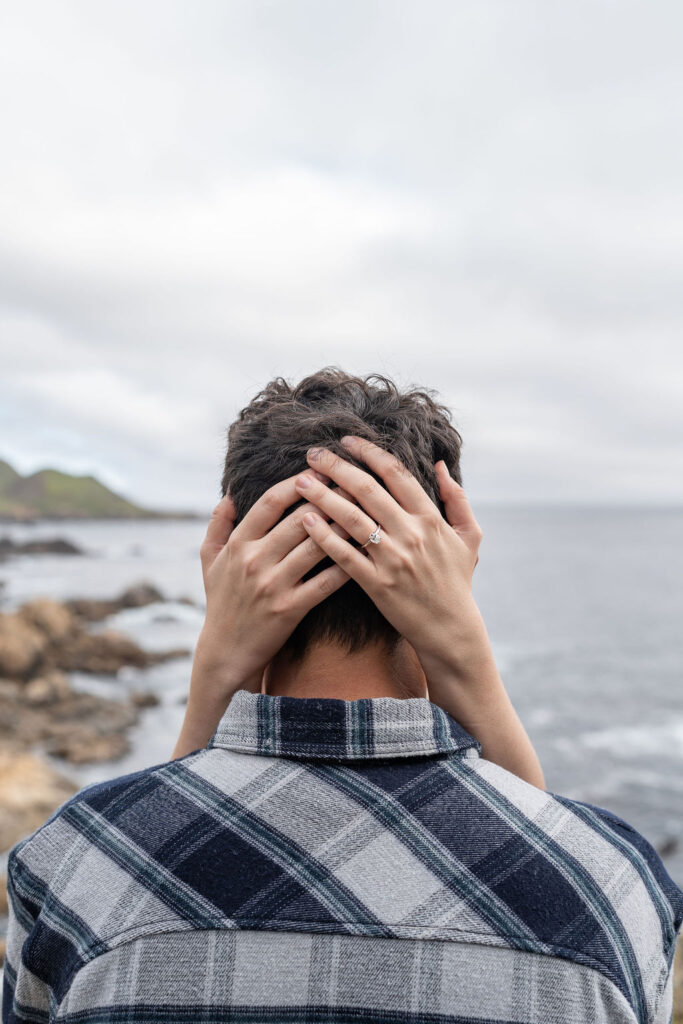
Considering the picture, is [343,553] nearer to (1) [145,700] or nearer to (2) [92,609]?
(1) [145,700]

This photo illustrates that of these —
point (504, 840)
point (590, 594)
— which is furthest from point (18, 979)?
point (590, 594)

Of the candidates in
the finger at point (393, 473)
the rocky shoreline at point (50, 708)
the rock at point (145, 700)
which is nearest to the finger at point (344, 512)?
the finger at point (393, 473)

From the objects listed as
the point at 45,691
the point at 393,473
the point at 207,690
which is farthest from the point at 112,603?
the point at 393,473

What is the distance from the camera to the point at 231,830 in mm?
1377

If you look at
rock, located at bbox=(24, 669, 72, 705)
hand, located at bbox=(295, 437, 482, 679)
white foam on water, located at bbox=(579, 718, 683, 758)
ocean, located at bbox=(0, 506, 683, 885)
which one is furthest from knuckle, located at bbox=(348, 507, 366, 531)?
white foam on water, located at bbox=(579, 718, 683, 758)

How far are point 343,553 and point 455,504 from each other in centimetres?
43

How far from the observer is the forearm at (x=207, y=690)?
1.89m

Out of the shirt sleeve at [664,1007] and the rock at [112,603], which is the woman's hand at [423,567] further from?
the rock at [112,603]

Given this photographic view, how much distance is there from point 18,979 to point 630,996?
4.15 ft

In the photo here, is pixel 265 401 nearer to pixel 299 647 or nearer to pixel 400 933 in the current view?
pixel 299 647

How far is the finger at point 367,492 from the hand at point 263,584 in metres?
0.05

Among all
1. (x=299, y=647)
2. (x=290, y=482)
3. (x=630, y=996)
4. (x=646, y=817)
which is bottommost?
(x=646, y=817)

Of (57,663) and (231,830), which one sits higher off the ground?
(231,830)

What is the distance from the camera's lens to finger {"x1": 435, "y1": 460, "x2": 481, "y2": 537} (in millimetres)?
1879
